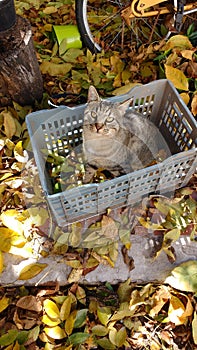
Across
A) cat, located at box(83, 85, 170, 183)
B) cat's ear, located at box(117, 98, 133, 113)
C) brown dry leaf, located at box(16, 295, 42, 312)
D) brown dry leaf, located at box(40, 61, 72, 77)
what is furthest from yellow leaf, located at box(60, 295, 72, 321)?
brown dry leaf, located at box(40, 61, 72, 77)

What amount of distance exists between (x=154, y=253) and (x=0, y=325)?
74cm

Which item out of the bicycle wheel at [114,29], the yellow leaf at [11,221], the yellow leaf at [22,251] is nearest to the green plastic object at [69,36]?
the bicycle wheel at [114,29]

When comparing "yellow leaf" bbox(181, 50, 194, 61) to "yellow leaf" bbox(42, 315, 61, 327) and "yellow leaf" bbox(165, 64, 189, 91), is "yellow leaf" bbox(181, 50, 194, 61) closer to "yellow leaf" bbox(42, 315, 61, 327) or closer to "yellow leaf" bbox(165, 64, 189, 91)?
"yellow leaf" bbox(165, 64, 189, 91)

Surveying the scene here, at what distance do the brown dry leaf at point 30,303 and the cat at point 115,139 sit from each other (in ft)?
1.99

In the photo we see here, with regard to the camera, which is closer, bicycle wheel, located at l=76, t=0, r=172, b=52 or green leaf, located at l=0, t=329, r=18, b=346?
green leaf, located at l=0, t=329, r=18, b=346

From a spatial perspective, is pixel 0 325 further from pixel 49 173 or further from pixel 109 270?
pixel 49 173

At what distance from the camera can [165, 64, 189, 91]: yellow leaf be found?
5.66 ft

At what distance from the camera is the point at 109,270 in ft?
4.56

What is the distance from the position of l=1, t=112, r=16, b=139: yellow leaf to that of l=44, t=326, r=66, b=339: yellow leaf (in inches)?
39.4

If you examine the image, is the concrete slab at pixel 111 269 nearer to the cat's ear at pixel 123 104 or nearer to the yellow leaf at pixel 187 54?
the cat's ear at pixel 123 104

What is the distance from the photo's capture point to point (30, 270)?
1352mm

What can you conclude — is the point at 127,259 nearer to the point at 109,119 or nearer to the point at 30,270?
the point at 30,270

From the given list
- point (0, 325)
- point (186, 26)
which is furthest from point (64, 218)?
point (186, 26)

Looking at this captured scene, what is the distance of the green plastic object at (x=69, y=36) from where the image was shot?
79.4 inches
